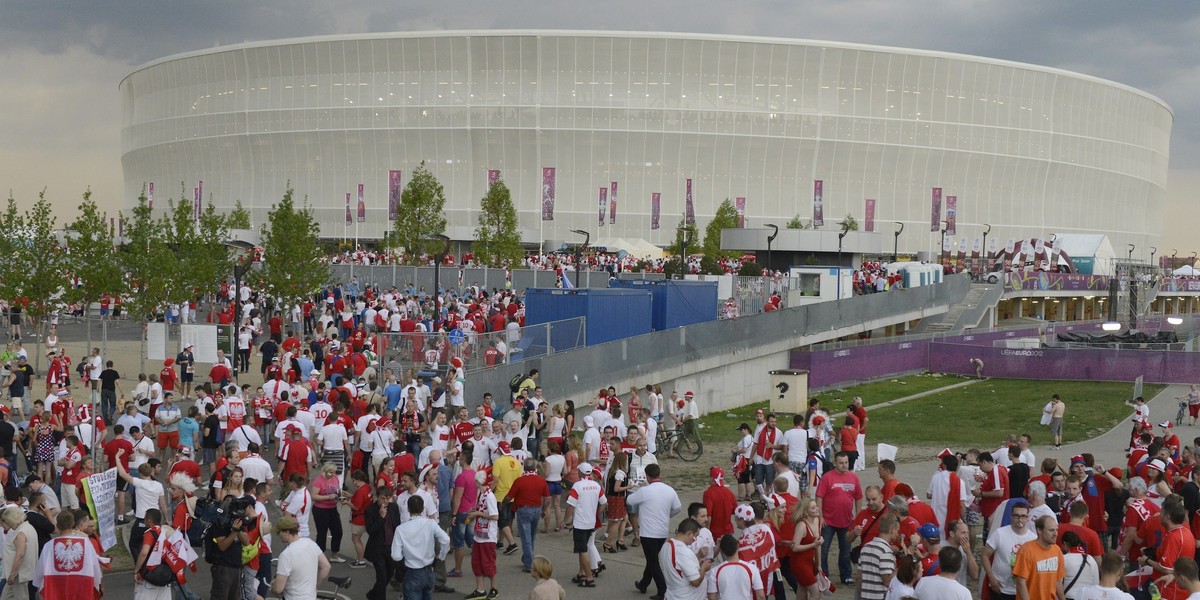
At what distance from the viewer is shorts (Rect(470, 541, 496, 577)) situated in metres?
12.5

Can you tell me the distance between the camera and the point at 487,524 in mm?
12531

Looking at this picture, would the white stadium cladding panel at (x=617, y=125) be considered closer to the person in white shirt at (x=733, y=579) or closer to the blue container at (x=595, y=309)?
the blue container at (x=595, y=309)

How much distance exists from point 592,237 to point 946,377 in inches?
2832

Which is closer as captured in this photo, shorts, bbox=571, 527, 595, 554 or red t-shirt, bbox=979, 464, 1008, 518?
shorts, bbox=571, 527, 595, 554

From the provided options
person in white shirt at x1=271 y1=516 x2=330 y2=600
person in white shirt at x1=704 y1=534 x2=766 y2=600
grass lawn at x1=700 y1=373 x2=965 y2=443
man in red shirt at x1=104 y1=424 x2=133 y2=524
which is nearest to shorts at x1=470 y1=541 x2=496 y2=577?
person in white shirt at x1=271 y1=516 x2=330 y2=600

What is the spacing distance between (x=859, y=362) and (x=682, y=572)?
94.5ft

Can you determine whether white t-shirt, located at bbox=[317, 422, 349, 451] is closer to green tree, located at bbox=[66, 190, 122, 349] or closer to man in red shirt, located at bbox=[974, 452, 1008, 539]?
man in red shirt, located at bbox=[974, 452, 1008, 539]

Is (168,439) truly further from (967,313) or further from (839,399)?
(967,313)

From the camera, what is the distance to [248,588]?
1120 cm

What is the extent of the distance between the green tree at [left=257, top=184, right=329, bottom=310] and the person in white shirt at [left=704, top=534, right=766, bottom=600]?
1147 inches

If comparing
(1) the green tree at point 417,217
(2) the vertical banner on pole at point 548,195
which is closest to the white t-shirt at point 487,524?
(1) the green tree at point 417,217

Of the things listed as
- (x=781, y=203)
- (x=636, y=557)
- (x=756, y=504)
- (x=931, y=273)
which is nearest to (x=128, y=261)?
(x=636, y=557)

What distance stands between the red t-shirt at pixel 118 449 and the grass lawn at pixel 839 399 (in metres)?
13.2

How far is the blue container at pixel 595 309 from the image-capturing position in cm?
2978
